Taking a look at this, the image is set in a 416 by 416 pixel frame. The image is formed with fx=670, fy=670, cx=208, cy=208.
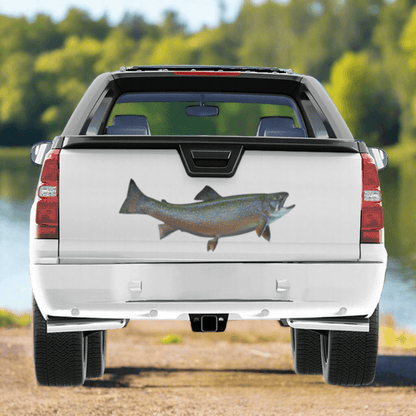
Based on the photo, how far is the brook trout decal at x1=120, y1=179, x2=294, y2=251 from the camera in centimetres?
354

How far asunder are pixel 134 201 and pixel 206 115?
206 cm

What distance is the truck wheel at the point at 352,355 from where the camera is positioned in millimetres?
4285

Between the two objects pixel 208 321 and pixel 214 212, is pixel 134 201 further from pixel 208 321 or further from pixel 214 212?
pixel 208 321

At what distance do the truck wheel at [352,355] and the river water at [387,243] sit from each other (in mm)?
9337

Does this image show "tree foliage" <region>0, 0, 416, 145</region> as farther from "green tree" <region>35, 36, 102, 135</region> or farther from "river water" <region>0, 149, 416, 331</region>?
"river water" <region>0, 149, 416, 331</region>

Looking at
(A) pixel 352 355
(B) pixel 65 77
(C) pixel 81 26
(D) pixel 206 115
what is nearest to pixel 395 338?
(D) pixel 206 115

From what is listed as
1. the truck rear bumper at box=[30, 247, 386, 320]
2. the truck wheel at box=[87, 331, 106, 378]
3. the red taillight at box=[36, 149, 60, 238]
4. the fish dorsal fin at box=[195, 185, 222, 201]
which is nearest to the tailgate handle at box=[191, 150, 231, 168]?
the fish dorsal fin at box=[195, 185, 222, 201]

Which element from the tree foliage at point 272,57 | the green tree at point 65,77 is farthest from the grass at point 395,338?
the green tree at point 65,77

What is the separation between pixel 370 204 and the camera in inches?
143

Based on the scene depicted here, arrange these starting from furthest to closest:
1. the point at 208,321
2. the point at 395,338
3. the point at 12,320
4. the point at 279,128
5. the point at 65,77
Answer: the point at 65,77, the point at 12,320, the point at 395,338, the point at 279,128, the point at 208,321

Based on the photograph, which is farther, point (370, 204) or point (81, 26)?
point (81, 26)

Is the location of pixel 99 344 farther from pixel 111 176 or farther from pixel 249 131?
pixel 249 131

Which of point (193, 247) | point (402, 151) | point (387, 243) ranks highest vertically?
point (193, 247)

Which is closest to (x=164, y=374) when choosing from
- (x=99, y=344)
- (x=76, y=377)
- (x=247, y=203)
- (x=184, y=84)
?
(x=99, y=344)
